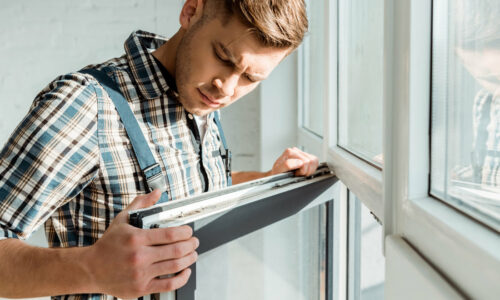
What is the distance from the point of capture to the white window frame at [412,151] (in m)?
0.31

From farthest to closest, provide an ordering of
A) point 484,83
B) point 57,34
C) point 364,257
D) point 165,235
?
1. point 57,34
2. point 364,257
3. point 165,235
4. point 484,83

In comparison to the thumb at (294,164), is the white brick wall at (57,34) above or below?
above

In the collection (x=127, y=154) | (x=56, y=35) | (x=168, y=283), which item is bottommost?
(x=168, y=283)

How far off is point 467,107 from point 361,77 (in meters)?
0.41

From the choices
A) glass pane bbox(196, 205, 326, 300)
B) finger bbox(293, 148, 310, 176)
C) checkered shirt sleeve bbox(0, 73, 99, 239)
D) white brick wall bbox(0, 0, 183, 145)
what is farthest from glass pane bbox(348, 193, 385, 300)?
white brick wall bbox(0, 0, 183, 145)

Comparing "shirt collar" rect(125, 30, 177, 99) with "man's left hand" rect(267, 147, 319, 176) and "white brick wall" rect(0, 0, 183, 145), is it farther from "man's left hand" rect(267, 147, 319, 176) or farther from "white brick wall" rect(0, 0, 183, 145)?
"white brick wall" rect(0, 0, 183, 145)

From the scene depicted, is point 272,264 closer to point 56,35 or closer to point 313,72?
point 313,72

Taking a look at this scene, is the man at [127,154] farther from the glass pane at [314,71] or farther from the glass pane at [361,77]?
the glass pane at [314,71]

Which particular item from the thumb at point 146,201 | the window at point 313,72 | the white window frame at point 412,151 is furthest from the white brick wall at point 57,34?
the white window frame at point 412,151

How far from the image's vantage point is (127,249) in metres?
0.43

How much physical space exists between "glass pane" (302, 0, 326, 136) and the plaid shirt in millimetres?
653

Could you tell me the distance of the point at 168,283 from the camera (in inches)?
17.4

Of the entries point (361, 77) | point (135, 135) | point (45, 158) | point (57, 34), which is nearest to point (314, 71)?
point (361, 77)

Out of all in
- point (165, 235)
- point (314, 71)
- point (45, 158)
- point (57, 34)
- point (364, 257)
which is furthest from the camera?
→ point (57, 34)
